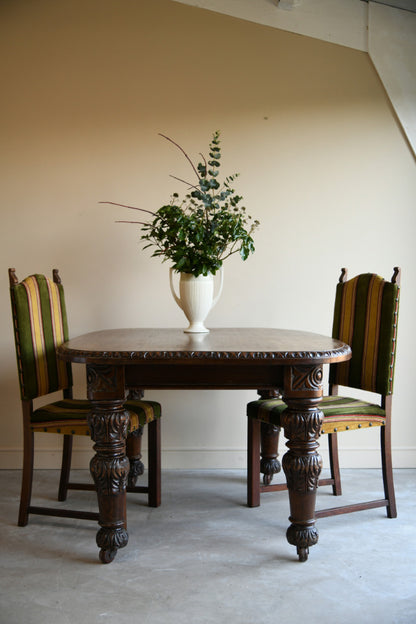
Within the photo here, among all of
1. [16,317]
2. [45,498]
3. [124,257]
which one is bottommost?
[45,498]

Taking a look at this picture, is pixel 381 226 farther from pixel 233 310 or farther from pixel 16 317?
pixel 16 317

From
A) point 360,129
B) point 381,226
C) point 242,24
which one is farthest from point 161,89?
point 381,226

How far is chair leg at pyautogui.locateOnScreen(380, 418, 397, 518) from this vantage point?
2.48 m

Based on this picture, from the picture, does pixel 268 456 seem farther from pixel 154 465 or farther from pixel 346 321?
pixel 346 321

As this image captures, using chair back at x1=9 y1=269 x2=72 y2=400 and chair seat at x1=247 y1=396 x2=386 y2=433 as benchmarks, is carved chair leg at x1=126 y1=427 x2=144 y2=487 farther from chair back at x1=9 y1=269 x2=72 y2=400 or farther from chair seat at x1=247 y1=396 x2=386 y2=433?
chair seat at x1=247 y1=396 x2=386 y2=433

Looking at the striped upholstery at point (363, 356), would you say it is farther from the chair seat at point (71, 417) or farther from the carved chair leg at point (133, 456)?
the carved chair leg at point (133, 456)

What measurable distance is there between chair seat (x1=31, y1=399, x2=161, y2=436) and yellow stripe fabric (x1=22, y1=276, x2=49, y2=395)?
13 centimetres

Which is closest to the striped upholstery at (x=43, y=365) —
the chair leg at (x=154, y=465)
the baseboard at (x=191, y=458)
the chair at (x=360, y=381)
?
the chair leg at (x=154, y=465)

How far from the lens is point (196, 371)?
6.97 feet

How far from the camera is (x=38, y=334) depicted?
2525 mm

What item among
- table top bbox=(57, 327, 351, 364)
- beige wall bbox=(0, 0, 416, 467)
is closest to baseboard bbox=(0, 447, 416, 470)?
beige wall bbox=(0, 0, 416, 467)

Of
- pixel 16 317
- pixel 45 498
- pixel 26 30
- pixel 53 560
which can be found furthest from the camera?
pixel 26 30

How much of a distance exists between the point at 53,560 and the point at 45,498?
2.37 ft

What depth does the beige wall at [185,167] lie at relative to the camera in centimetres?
323
